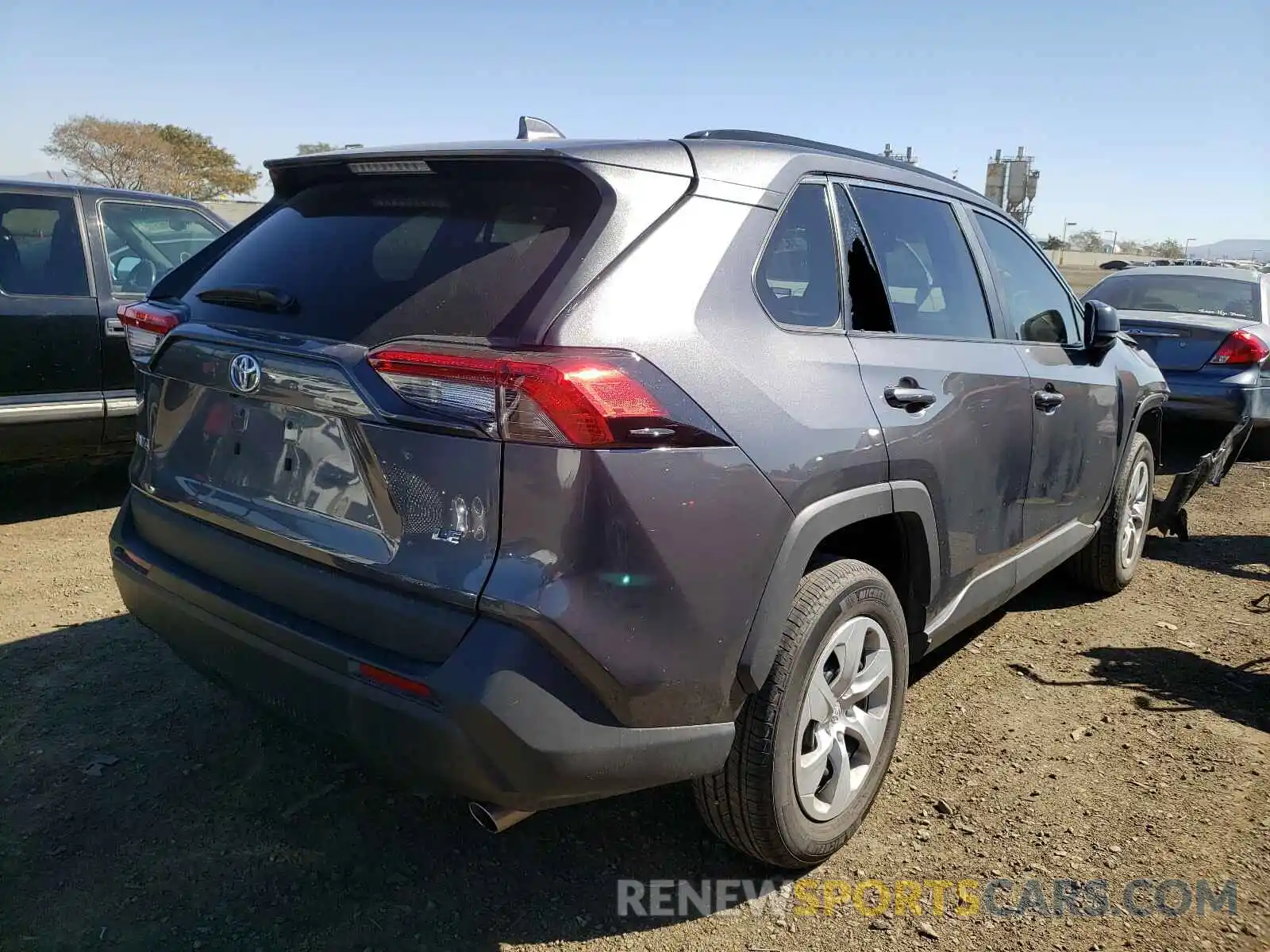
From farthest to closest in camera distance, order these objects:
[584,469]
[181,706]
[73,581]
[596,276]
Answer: [73,581] → [181,706] → [596,276] → [584,469]

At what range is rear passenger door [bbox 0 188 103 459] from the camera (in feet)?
16.6

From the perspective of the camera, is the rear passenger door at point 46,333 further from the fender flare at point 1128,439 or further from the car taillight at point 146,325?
the fender flare at point 1128,439

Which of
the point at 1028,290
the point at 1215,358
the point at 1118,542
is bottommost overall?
the point at 1118,542

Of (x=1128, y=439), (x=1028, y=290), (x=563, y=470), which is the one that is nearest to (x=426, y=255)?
(x=563, y=470)

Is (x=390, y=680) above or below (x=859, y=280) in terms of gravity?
below

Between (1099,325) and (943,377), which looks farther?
(1099,325)

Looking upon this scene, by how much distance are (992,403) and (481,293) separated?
6.13 ft

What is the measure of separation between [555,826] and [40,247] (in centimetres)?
463

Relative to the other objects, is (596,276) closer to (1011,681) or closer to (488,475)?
(488,475)

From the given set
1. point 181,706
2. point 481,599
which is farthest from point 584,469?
point 181,706

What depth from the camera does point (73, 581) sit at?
4.38 m

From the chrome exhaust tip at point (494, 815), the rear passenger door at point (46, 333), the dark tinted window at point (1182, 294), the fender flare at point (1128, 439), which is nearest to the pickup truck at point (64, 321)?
the rear passenger door at point (46, 333)

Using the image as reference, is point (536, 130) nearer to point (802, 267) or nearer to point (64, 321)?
point (802, 267)

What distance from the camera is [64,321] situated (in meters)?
5.21
